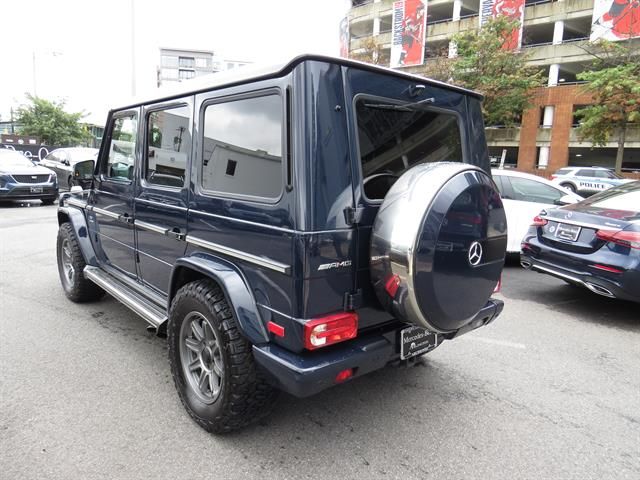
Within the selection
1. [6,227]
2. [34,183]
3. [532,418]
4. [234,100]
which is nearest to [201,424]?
[234,100]

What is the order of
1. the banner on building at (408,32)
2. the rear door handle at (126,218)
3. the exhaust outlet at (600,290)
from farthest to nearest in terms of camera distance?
the banner on building at (408,32) < the exhaust outlet at (600,290) < the rear door handle at (126,218)

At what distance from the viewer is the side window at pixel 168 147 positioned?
3057mm

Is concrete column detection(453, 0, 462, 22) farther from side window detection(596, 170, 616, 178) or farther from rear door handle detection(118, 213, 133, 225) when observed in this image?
rear door handle detection(118, 213, 133, 225)

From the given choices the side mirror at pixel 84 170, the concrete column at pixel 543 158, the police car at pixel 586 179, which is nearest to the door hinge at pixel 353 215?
the side mirror at pixel 84 170

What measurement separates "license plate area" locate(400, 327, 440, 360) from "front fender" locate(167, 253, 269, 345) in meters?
0.79

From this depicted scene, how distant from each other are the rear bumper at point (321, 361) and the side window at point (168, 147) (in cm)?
140

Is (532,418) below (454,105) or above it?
below

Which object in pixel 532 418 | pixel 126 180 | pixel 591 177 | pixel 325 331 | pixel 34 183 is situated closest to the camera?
pixel 325 331

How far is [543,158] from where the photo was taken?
1304 inches

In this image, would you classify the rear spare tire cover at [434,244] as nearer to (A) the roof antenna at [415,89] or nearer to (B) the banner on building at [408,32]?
(A) the roof antenna at [415,89]

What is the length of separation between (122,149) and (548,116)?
3500 cm

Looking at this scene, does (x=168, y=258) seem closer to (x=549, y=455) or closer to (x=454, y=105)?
(x=454, y=105)

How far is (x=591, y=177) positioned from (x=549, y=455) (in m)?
23.4

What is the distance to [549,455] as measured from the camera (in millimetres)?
2594
